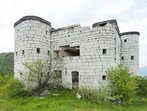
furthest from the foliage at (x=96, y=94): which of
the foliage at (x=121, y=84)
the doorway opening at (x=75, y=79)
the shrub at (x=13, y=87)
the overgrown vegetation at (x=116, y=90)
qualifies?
the shrub at (x=13, y=87)

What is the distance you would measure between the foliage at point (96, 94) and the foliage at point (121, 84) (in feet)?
2.31

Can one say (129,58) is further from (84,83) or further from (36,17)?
(36,17)

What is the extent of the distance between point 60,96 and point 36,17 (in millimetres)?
8211

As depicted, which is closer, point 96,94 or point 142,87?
point 96,94

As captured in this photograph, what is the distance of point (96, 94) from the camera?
50.6 feet

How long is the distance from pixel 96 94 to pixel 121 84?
2239 mm

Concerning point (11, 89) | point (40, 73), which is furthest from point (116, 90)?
point (11, 89)

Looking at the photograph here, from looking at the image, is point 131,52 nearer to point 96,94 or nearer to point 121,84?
point 121,84

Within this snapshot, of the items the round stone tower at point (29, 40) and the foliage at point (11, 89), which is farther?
the round stone tower at point (29, 40)

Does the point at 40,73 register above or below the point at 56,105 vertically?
above

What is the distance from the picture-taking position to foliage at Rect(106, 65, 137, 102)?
14.8 metres

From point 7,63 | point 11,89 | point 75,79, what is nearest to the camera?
point 11,89

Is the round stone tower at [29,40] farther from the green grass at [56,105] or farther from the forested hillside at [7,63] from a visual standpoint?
the forested hillside at [7,63]

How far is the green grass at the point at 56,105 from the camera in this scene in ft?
42.3
